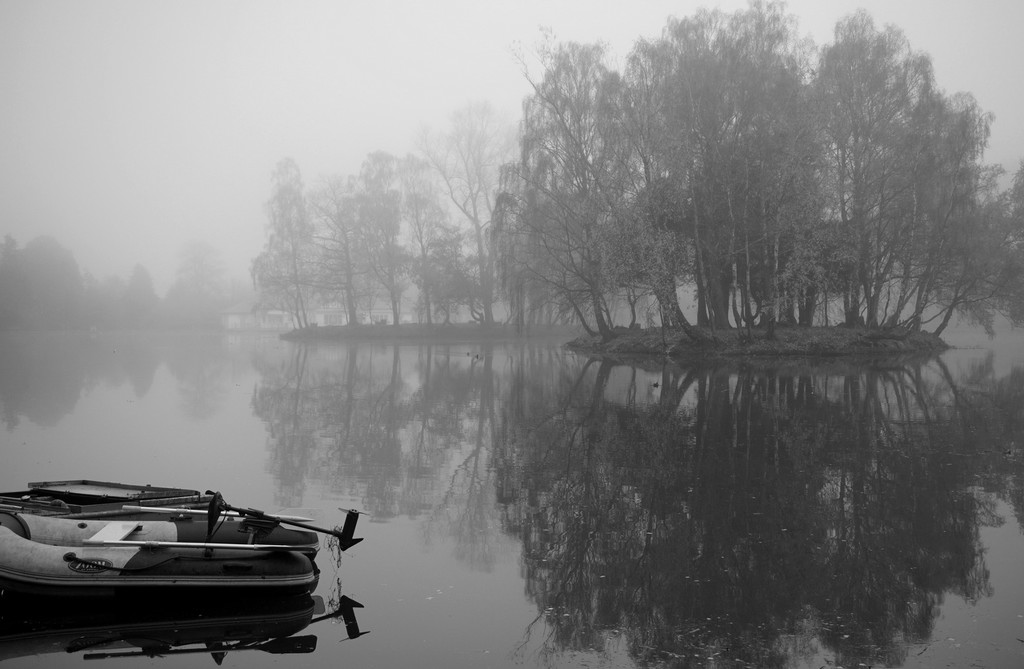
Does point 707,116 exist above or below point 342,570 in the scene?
above

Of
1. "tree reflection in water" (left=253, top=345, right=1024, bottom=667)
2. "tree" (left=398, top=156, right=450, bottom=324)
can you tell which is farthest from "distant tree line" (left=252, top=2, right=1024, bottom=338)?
"tree" (left=398, top=156, right=450, bottom=324)

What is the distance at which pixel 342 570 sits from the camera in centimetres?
755

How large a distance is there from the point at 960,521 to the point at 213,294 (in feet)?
384

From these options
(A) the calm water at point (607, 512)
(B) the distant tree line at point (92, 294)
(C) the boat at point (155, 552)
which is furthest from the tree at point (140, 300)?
(C) the boat at point (155, 552)

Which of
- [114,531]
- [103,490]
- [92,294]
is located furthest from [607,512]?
[92,294]

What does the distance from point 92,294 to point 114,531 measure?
106m

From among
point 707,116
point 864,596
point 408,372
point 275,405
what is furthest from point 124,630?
point 707,116

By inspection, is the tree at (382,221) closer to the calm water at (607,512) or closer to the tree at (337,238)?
the tree at (337,238)

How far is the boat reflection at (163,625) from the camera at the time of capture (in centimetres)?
584

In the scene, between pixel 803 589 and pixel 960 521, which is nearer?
pixel 803 589

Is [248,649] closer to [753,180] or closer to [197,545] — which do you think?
[197,545]

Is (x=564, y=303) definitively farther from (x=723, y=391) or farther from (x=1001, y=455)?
(x=1001, y=455)

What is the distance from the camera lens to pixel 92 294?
100 m

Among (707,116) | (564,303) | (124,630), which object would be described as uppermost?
(707,116)
